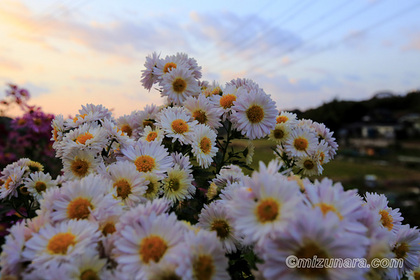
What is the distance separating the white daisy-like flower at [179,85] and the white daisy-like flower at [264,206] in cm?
131

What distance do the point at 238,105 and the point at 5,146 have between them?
5.05 meters

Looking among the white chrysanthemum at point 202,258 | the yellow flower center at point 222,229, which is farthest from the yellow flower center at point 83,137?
the white chrysanthemum at point 202,258

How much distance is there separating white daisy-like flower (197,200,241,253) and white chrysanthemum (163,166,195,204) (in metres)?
0.25

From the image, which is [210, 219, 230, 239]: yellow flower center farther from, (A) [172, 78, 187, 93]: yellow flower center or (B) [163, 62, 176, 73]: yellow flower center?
(B) [163, 62, 176, 73]: yellow flower center

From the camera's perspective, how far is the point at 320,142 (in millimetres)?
2100

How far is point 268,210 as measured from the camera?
882 millimetres

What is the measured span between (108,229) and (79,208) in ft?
0.45

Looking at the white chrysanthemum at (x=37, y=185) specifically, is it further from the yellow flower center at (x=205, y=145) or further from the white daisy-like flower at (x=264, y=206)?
the white daisy-like flower at (x=264, y=206)

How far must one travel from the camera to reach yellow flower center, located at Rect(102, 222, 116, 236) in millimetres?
1036

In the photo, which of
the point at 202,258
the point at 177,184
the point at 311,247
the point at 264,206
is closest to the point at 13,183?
the point at 177,184

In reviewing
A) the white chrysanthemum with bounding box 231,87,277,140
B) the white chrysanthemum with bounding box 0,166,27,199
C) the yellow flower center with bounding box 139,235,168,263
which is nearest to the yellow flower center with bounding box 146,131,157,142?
the white chrysanthemum with bounding box 231,87,277,140

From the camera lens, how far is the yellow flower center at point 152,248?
92cm

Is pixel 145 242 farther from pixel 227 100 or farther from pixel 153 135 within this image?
pixel 227 100

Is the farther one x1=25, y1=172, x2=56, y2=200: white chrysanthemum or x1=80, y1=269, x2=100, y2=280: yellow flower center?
x1=25, y1=172, x2=56, y2=200: white chrysanthemum
